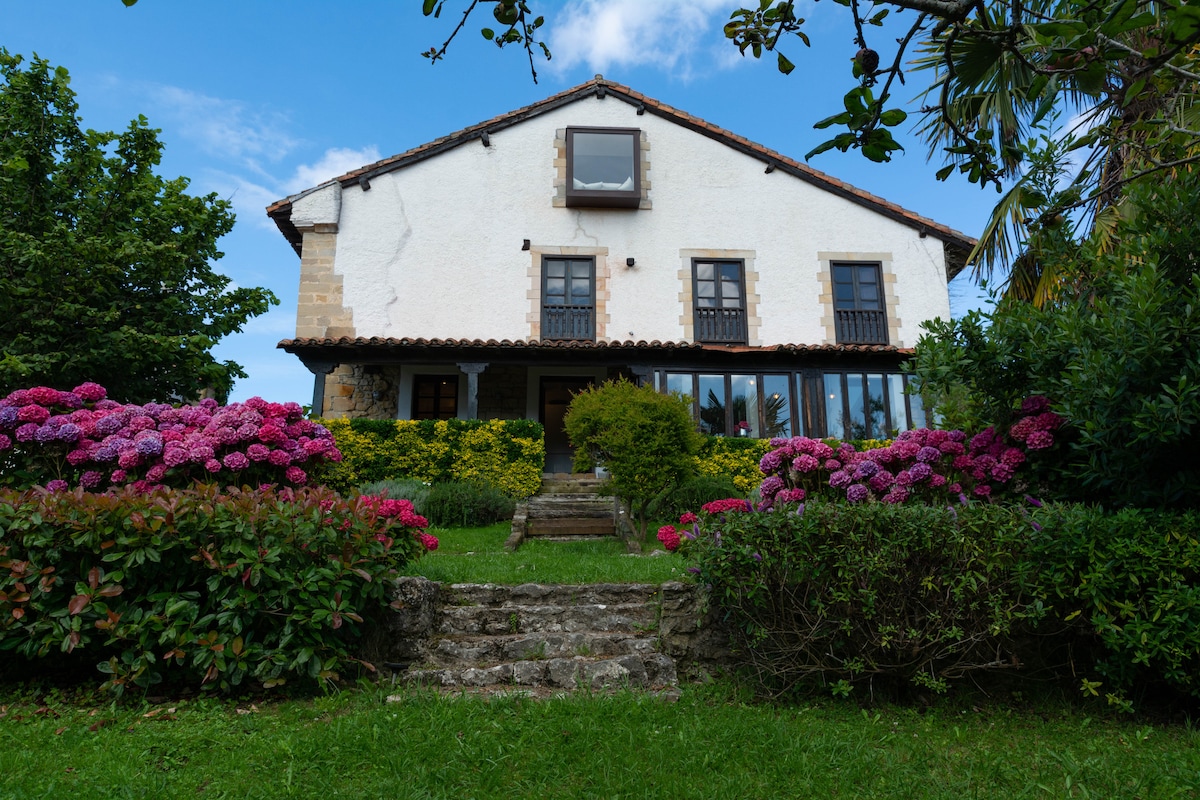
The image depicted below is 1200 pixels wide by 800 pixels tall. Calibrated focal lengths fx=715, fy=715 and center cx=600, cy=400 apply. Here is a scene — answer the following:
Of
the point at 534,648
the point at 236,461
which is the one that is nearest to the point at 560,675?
the point at 534,648

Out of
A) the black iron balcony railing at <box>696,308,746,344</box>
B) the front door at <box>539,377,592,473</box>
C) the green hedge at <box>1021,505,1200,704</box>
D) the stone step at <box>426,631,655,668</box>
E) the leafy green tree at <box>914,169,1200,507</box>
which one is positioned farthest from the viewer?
the front door at <box>539,377,592,473</box>

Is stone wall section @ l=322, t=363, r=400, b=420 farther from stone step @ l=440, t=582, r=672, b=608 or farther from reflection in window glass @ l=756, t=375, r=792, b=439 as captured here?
stone step @ l=440, t=582, r=672, b=608

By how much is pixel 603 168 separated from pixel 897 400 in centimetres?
837

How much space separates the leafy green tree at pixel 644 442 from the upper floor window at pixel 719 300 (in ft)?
18.3

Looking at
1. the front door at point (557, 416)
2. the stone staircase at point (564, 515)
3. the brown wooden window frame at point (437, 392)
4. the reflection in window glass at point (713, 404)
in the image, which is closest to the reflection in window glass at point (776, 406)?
the reflection in window glass at point (713, 404)

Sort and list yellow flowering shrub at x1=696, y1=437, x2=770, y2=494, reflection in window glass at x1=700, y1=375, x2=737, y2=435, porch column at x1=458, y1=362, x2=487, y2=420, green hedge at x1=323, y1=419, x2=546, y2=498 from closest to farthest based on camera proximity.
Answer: green hedge at x1=323, y1=419, x2=546, y2=498, yellow flowering shrub at x1=696, y1=437, x2=770, y2=494, porch column at x1=458, y1=362, x2=487, y2=420, reflection in window glass at x1=700, y1=375, x2=737, y2=435

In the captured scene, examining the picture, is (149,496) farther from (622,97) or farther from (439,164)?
(622,97)

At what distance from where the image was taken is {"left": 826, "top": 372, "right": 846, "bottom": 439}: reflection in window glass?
1520 centimetres

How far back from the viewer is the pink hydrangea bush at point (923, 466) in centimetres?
532

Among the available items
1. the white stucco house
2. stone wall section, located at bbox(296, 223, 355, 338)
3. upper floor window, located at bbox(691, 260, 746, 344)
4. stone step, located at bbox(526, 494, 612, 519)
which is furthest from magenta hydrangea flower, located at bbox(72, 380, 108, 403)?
upper floor window, located at bbox(691, 260, 746, 344)

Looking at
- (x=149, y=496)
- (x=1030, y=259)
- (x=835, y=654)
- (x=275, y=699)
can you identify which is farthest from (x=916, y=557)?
(x=1030, y=259)

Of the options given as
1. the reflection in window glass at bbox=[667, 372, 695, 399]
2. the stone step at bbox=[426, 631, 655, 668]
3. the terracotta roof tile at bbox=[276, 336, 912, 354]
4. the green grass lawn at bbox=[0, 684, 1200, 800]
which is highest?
the terracotta roof tile at bbox=[276, 336, 912, 354]

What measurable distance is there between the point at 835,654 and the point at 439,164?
579 inches

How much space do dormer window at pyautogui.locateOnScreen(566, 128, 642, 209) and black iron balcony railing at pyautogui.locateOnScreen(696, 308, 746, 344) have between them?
303 cm
